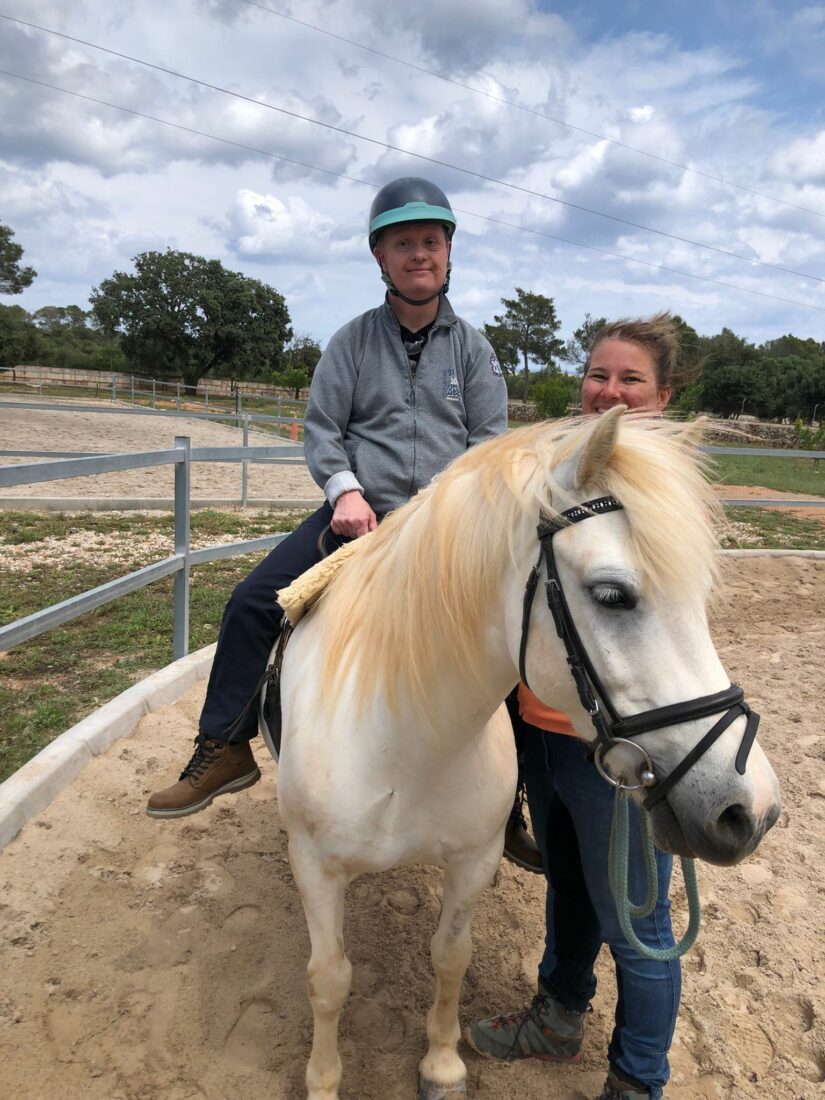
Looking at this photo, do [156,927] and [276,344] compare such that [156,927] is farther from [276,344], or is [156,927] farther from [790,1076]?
[276,344]

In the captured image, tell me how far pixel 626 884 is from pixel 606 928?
0.32 m

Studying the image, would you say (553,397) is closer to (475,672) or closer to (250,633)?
(250,633)

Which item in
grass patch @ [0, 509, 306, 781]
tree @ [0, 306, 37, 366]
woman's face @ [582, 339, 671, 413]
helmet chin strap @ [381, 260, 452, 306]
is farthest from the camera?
tree @ [0, 306, 37, 366]

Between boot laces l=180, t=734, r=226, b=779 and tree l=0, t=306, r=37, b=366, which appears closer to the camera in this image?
boot laces l=180, t=734, r=226, b=779

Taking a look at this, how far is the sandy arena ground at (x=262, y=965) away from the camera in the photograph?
1.98 m

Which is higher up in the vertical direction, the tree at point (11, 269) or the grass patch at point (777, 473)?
the tree at point (11, 269)

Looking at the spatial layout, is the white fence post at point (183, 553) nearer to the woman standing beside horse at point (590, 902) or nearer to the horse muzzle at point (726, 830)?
the woman standing beside horse at point (590, 902)

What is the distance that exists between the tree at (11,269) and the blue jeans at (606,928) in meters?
53.5

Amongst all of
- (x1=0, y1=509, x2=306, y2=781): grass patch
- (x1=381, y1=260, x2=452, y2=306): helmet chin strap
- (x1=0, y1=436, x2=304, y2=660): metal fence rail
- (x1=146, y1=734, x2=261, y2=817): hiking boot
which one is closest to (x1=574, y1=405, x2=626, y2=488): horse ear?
(x1=381, y1=260, x2=452, y2=306): helmet chin strap

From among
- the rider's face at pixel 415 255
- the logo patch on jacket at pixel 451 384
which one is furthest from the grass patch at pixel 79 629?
the rider's face at pixel 415 255

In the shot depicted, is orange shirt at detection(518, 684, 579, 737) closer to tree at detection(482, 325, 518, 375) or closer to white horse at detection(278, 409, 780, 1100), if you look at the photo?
white horse at detection(278, 409, 780, 1100)

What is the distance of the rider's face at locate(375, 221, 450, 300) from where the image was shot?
228 cm

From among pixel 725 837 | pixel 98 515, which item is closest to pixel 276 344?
pixel 98 515

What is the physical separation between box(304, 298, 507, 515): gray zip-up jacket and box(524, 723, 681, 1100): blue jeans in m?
0.96
